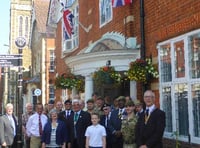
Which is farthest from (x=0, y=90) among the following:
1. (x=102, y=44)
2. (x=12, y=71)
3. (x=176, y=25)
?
(x=176, y=25)

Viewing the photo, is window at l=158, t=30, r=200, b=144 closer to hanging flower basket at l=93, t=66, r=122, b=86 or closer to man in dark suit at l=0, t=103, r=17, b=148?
hanging flower basket at l=93, t=66, r=122, b=86

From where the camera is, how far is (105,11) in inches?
499

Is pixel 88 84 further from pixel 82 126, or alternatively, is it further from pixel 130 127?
pixel 130 127

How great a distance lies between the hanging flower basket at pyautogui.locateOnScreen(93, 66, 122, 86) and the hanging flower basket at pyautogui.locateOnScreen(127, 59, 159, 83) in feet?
3.12

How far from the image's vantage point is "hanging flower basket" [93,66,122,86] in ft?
31.5

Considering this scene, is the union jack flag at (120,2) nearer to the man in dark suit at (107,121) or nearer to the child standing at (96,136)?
the man in dark suit at (107,121)

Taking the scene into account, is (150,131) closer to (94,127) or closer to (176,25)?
(94,127)

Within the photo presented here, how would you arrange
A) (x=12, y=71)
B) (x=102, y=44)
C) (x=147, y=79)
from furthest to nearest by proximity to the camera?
(x=12, y=71) → (x=102, y=44) → (x=147, y=79)

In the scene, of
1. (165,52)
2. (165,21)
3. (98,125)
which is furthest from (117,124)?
(165,21)

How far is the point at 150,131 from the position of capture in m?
5.68

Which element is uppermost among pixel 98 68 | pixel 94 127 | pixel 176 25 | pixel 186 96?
pixel 176 25

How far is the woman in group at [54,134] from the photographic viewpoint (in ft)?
25.3

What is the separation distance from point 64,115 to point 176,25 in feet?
10.7

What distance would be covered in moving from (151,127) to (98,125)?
5.14 feet
